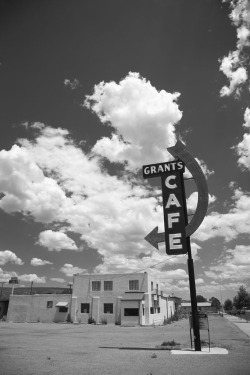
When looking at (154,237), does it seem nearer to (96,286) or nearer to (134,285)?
(134,285)

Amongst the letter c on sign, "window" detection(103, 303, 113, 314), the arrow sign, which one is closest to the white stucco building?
"window" detection(103, 303, 113, 314)

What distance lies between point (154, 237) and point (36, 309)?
42632 millimetres

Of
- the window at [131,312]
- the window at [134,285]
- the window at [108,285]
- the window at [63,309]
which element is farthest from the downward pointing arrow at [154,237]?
the window at [63,309]

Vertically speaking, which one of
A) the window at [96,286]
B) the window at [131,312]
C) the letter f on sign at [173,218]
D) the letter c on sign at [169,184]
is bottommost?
the window at [131,312]

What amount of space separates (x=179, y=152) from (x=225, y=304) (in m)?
165

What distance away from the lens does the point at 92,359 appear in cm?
1073

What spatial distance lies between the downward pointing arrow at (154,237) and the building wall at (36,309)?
39024 millimetres

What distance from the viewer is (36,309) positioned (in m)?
49.8

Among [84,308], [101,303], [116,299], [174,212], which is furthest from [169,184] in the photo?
[84,308]

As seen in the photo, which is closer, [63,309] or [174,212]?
[174,212]

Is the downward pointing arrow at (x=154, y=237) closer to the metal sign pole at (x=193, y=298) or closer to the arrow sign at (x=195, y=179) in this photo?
the arrow sign at (x=195, y=179)

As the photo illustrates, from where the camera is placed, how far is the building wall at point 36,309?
48.6 m

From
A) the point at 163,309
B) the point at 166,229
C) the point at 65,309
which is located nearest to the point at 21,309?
the point at 65,309

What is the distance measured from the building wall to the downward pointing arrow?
128ft
